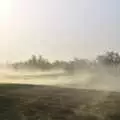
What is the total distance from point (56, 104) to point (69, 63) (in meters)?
0.21

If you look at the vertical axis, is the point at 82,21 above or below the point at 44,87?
above

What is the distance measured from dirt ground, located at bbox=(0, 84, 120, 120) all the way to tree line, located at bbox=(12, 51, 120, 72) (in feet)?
0.32

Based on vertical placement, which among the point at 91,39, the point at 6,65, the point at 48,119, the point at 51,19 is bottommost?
the point at 48,119

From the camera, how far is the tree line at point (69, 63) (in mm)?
1205

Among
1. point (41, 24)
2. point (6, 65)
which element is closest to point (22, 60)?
point (6, 65)

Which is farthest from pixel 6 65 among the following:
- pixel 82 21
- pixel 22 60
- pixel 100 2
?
pixel 100 2

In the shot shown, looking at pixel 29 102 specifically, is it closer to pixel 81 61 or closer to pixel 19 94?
pixel 19 94

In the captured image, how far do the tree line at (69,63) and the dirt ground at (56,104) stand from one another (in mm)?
99

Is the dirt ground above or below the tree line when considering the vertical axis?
below

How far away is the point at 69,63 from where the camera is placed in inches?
Result: 48.3

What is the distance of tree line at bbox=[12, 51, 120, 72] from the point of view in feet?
3.95

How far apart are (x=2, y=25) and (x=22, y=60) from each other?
21 centimetres

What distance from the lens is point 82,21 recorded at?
1256 millimetres

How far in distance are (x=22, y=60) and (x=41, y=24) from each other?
205mm
